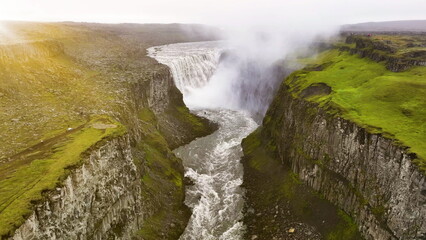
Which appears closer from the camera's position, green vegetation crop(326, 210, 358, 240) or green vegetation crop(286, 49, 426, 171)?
green vegetation crop(326, 210, 358, 240)

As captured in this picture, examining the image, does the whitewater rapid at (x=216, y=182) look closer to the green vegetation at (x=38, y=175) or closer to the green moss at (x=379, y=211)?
the green moss at (x=379, y=211)

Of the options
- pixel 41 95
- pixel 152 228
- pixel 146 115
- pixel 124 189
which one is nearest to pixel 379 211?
pixel 152 228

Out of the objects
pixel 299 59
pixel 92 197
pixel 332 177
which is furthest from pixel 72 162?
pixel 299 59

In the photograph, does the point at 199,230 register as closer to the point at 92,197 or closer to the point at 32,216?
the point at 92,197

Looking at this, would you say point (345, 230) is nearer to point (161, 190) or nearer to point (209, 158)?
point (161, 190)

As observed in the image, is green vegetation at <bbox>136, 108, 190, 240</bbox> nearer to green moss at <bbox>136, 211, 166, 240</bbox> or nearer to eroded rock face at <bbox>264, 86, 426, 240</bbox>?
green moss at <bbox>136, 211, 166, 240</bbox>

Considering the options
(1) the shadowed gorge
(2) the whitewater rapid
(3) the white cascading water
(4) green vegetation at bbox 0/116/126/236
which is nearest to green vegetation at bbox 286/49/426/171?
(1) the shadowed gorge
